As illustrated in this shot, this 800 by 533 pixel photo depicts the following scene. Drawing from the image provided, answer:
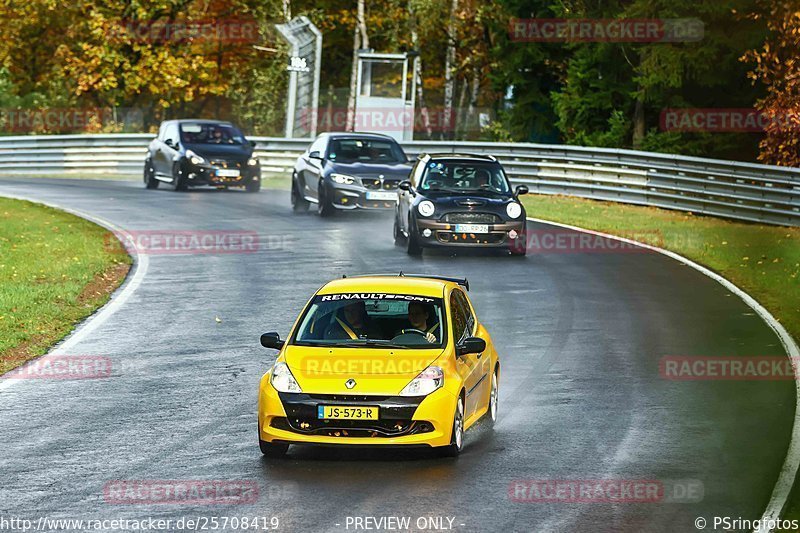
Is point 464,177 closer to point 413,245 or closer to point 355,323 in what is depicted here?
point 413,245

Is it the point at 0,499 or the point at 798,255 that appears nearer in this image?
the point at 0,499

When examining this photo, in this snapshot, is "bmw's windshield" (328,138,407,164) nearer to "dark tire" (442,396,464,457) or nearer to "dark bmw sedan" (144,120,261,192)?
"dark bmw sedan" (144,120,261,192)

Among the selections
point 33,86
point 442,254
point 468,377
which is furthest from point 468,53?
point 468,377

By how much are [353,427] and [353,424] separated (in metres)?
0.02

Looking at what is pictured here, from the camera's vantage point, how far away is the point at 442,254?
2488cm

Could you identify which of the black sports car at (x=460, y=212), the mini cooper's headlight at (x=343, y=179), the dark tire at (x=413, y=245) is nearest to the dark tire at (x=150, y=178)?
the mini cooper's headlight at (x=343, y=179)

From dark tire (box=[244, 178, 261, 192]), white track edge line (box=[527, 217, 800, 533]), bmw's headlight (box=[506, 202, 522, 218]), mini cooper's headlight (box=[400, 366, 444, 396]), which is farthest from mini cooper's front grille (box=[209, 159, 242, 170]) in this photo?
mini cooper's headlight (box=[400, 366, 444, 396])

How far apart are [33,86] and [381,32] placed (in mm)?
14691

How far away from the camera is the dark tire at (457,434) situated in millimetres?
10938

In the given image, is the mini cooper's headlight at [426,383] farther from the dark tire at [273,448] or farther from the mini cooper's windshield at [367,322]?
the dark tire at [273,448]

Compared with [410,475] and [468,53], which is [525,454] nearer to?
[410,475]

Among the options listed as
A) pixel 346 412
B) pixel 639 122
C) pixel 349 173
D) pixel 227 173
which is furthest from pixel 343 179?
pixel 346 412

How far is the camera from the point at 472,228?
23750mm

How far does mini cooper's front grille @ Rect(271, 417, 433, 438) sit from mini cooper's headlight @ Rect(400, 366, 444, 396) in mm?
229
